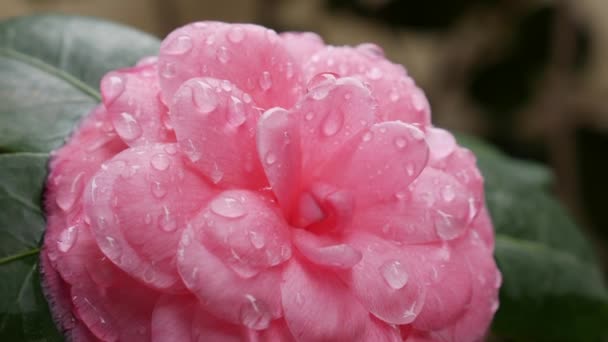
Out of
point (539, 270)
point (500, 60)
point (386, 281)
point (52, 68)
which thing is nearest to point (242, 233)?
point (386, 281)

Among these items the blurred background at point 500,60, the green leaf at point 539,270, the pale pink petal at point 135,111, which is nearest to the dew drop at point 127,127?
the pale pink petal at point 135,111

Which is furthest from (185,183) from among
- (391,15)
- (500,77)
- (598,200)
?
(598,200)

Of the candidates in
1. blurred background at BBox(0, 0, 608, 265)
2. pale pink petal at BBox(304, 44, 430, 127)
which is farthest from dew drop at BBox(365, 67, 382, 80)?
blurred background at BBox(0, 0, 608, 265)

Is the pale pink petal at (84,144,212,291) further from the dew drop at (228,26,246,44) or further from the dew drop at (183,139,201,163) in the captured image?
the dew drop at (228,26,246,44)

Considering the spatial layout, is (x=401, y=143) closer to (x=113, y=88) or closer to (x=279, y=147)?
(x=279, y=147)

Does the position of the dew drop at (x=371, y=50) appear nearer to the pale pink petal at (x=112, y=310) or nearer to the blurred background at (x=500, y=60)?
the pale pink petal at (x=112, y=310)

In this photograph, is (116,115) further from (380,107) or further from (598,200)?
(598,200)
